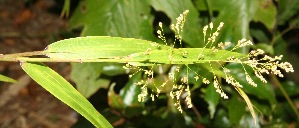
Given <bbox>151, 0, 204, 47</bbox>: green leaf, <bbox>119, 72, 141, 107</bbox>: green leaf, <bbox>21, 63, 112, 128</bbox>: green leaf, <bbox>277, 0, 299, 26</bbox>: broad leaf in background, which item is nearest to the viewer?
<bbox>21, 63, 112, 128</bbox>: green leaf

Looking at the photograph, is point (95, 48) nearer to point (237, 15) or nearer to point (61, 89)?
point (61, 89)

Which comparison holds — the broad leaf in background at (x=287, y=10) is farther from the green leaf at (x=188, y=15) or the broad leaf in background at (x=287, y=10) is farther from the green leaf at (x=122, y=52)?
the green leaf at (x=122, y=52)

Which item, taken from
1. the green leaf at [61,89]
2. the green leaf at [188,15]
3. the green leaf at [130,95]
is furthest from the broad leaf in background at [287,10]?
the green leaf at [61,89]

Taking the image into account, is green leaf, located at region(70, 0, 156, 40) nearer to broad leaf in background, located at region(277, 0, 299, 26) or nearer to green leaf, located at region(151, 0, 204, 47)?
green leaf, located at region(151, 0, 204, 47)

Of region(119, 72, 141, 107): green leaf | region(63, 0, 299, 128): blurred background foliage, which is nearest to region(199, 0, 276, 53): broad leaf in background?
region(63, 0, 299, 128): blurred background foliage

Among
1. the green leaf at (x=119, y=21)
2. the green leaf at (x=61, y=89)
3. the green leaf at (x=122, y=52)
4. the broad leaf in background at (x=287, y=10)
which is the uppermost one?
the broad leaf in background at (x=287, y=10)

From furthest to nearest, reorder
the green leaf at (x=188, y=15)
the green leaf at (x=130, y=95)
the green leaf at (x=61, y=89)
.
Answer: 1. the green leaf at (x=130, y=95)
2. the green leaf at (x=188, y=15)
3. the green leaf at (x=61, y=89)

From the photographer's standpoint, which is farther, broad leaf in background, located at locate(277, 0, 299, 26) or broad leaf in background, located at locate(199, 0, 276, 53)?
broad leaf in background, located at locate(277, 0, 299, 26)
